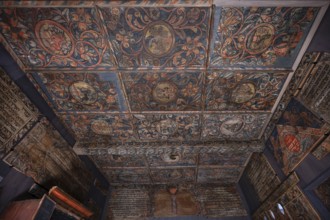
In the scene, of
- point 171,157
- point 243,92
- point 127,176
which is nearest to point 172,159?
point 171,157

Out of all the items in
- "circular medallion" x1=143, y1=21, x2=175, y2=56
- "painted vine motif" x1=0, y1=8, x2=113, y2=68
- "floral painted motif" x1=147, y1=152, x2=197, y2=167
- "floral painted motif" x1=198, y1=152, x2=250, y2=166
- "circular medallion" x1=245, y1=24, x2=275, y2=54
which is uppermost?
"painted vine motif" x1=0, y1=8, x2=113, y2=68

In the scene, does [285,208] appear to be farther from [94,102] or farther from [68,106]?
[68,106]

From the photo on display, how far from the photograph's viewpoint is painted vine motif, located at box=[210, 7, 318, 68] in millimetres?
2115

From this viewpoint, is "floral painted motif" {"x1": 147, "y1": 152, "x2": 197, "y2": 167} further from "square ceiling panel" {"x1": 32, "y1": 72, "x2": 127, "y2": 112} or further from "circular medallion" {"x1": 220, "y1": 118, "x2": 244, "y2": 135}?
"square ceiling panel" {"x1": 32, "y1": 72, "x2": 127, "y2": 112}

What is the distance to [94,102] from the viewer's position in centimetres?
321

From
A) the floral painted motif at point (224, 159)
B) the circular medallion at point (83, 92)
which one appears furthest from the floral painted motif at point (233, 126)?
the circular medallion at point (83, 92)

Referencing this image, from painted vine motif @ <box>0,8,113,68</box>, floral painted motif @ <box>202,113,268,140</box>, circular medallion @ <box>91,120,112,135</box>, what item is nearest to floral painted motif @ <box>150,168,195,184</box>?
floral painted motif @ <box>202,113,268,140</box>

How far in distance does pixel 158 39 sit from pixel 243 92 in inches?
75.3

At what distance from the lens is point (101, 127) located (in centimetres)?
377

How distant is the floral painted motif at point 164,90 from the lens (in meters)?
2.81

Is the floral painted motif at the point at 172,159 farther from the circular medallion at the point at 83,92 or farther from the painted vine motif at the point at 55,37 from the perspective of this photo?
the painted vine motif at the point at 55,37

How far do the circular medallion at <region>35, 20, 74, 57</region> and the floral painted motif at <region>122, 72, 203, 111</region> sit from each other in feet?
3.06

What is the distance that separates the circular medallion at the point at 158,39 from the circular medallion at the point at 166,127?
1636 mm

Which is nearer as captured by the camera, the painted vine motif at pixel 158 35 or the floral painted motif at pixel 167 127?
the painted vine motif at pixel 158 35
